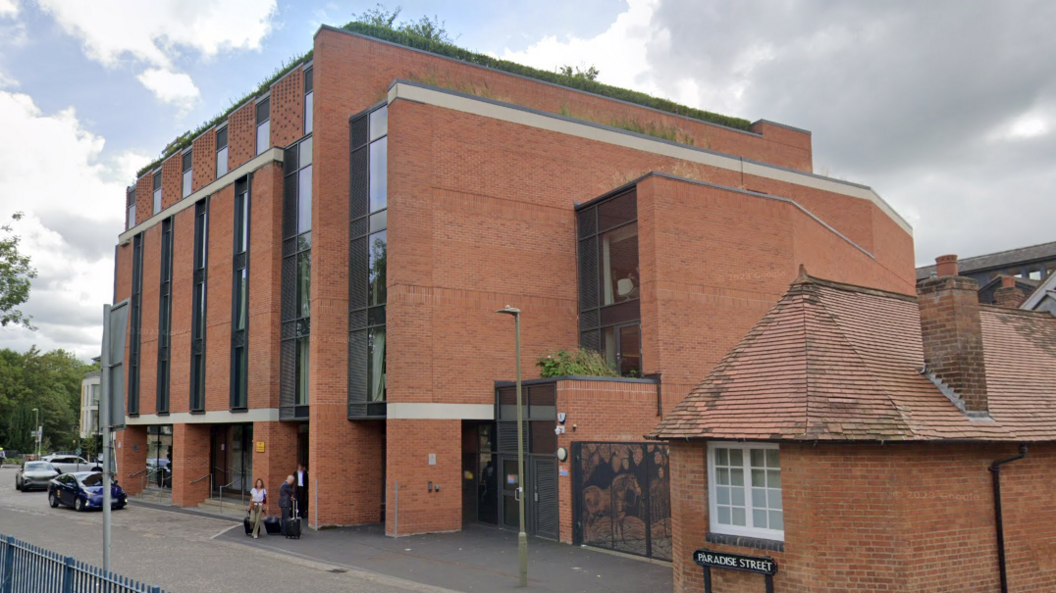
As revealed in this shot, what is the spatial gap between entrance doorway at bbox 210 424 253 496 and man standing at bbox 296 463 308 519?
5155 millimetres

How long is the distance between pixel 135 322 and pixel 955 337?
3791cm

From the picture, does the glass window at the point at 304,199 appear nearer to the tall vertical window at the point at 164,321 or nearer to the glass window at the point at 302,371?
the glass window at the point at 302,371

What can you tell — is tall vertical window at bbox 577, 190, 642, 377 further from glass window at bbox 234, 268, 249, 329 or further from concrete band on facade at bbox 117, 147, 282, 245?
glass window at bbox 234, 268, 249, 329

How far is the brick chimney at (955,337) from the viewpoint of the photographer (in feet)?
39.8

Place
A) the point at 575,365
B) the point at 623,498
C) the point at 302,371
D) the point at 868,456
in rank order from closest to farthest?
the point at 868,456, the point at 623,498, the point at 575,365, the point at 302,371

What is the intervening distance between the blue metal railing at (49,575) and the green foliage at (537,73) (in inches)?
810

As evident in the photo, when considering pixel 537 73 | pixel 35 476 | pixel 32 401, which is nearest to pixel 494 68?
pixel 537 73

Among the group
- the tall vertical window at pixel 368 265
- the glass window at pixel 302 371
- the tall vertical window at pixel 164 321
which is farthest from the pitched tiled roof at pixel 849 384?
the tall vertical window at pixel 164 321

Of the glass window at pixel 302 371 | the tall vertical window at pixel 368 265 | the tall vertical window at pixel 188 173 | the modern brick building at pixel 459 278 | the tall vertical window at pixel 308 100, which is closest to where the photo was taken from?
the modern brick building at pixel 459 278

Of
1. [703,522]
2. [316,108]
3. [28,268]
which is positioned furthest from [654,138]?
[28,268]

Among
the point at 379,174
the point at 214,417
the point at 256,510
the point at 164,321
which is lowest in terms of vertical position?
the point at 256,510

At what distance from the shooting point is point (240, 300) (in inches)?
1222

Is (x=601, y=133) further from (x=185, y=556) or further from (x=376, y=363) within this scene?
(x=185, y=556)

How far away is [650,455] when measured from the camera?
58.6ft
